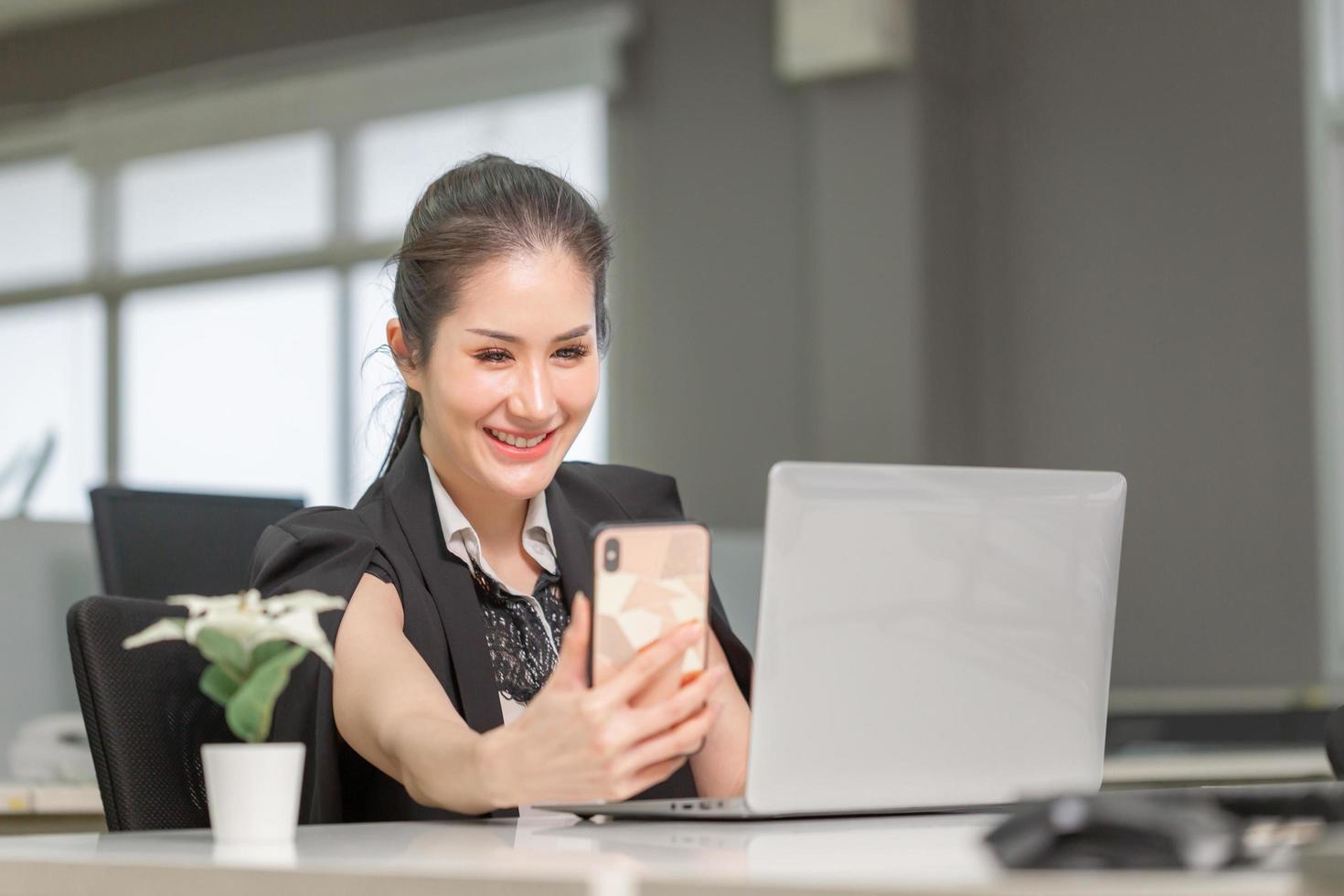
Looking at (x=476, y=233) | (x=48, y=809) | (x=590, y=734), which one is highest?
(x=476, y=233)

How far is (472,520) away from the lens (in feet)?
5.32

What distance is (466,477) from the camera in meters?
1.60

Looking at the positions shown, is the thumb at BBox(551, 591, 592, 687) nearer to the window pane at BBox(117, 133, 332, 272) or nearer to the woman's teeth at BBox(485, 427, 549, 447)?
the woman's teeth at BBox(485, 427, 549, 447)

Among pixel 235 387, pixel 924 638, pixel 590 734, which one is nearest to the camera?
pixel 590 734

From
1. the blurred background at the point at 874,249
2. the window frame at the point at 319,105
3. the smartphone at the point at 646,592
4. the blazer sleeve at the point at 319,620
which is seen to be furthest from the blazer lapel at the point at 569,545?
the window frame at the point at 319,105

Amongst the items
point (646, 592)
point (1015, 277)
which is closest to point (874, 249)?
point (1015, 277)

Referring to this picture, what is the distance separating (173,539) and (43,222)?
412 centimetres

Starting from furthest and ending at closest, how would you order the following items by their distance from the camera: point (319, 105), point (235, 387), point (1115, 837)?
1. point (235, 387)
2. point (319, 105)
3. point (1115, 837)

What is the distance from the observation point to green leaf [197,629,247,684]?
1.04m

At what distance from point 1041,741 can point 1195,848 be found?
48 centimetres

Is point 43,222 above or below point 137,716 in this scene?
above

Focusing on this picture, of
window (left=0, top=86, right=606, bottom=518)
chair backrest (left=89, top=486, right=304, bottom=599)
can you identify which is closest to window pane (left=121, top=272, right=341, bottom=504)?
window (left=0, top=86, right=606, bottom=518)

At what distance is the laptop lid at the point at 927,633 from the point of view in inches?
40.9

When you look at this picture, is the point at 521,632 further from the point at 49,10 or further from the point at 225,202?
the point at 49,10
